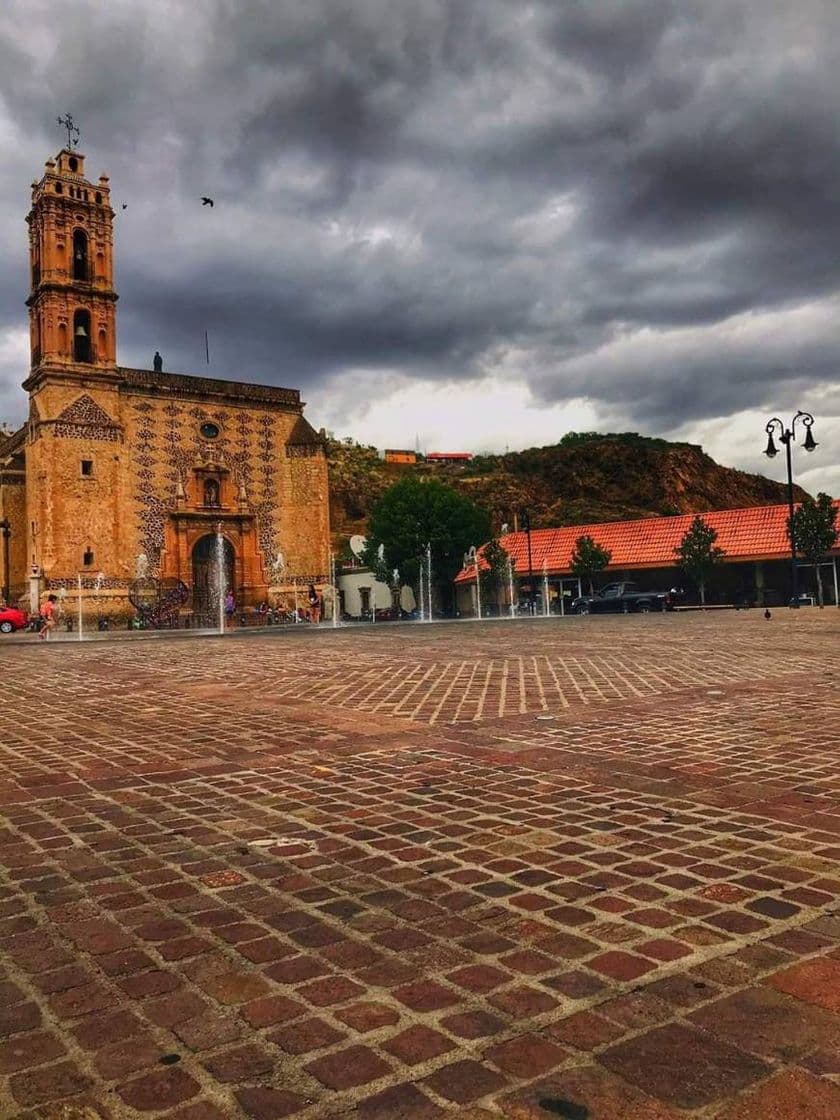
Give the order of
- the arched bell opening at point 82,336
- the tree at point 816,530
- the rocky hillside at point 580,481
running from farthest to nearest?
the rocky hillside at point 580,481 < the arched bell opening at point 82,336 < the tree at point 816,530

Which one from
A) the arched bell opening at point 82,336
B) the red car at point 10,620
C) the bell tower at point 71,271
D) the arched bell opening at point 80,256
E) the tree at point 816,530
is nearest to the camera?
the red car at point 10,620

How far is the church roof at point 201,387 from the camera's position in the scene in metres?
39.9

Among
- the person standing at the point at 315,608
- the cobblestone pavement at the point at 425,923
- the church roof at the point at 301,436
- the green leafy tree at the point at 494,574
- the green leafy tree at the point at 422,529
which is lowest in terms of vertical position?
the cobblestone pavement at the point at 425,923

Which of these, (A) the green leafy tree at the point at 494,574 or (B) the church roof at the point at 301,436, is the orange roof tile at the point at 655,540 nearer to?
(A) the green leafy tree at the point at 494,574

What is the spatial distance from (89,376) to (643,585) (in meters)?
29.7

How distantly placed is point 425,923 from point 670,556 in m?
41.2

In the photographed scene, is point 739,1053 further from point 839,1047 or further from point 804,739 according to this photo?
point 804,739

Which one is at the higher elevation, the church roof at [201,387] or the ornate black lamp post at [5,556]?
the church roof at [201,387]

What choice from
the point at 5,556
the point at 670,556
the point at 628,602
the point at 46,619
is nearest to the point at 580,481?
the point at 670,556

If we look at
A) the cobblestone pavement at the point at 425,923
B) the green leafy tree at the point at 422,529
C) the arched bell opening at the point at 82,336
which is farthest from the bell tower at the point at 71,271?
the cobblestone pavement at the point at 425,923

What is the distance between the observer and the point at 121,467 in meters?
39.0

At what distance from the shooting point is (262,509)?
43.6 metres

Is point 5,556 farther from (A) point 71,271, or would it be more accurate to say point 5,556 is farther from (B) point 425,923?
(B) point 425,923

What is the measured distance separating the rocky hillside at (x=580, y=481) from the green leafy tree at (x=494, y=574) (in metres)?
37.2
